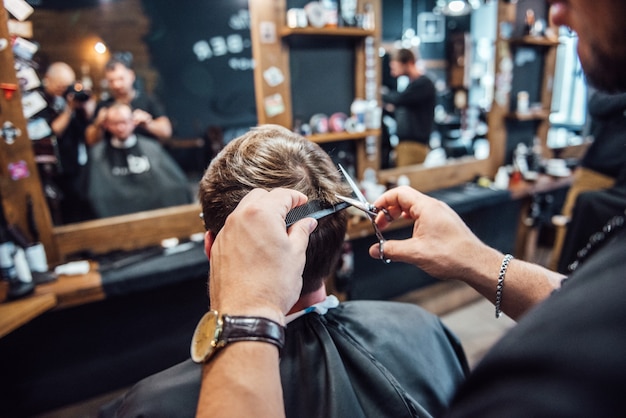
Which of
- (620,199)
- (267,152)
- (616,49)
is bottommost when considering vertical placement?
(620,199)

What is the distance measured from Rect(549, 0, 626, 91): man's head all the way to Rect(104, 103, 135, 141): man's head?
2396 mm

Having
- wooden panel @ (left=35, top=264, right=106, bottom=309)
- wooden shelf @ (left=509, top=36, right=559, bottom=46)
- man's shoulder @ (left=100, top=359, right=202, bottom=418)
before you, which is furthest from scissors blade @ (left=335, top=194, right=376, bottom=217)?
wooden shelf @ (left=509, top=36, right=559, bottom=46)

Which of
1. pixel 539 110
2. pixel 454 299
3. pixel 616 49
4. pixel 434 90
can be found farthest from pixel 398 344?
pixel 539 110

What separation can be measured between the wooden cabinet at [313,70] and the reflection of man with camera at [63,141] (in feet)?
3.67

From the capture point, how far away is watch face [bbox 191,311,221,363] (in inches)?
25.8

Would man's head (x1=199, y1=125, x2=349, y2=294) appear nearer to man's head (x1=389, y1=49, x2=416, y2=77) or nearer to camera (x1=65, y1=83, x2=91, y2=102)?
camera (x1=65, y1=83, x2=91, y2=102)

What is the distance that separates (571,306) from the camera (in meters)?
0.47

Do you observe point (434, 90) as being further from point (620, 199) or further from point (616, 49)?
point (616, 49)

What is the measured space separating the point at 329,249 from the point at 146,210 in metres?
1.72

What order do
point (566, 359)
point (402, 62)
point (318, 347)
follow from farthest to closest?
point (402, 62), point (318, 347), point (566, 359)

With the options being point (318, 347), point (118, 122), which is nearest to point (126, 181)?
point (118, 122)

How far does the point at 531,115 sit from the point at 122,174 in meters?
3.33

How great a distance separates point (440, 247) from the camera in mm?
1071

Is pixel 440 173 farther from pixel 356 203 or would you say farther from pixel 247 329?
pixel 247 329
